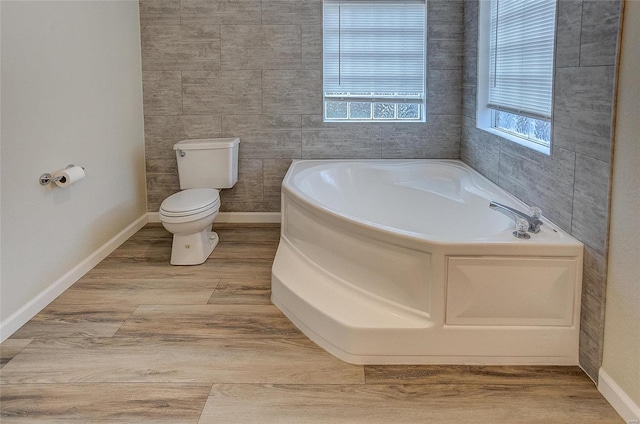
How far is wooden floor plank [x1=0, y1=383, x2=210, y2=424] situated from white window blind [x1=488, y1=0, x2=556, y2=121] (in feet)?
6.88

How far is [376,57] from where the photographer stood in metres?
4.79

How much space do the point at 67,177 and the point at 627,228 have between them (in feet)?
8.68

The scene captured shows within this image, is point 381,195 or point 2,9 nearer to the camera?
point 2,9

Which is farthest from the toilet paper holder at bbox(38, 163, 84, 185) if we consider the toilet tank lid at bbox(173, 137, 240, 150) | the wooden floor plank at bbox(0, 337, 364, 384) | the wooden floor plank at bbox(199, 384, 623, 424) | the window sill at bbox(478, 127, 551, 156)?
the window sill at bbox(478, 127, 551, 156)

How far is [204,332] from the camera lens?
298 cm

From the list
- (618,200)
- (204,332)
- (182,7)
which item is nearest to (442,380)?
(618,200)

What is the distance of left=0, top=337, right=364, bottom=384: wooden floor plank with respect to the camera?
2.54 m

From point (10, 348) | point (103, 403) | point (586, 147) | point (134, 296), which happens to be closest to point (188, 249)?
point (134, 296)

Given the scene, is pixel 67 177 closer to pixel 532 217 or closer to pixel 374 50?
pixel 532 217

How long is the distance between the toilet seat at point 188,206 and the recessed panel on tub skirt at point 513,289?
5.98 feet

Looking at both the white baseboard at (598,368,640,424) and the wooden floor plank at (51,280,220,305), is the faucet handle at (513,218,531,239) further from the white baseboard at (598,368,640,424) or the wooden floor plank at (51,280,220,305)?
the wooden floor plank at (51,280,220,305)

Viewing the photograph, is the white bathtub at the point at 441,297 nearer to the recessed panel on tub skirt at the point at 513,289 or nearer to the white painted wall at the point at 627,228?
the recessed panel on tub skirt at the point at 513,289

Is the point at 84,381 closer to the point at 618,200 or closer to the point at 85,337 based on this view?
the point at 85,337

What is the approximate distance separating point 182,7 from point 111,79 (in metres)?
0.91
